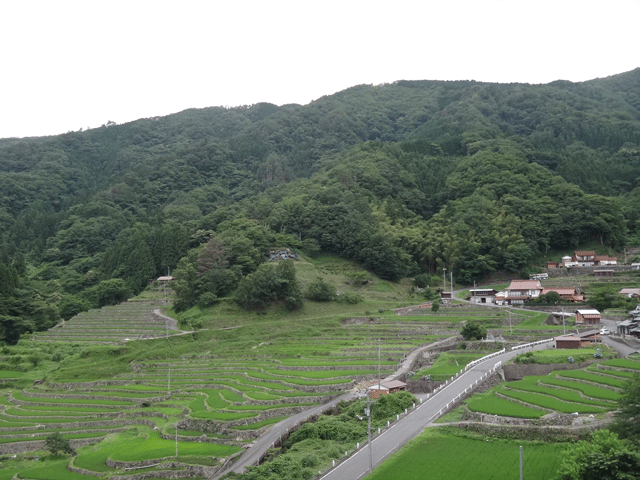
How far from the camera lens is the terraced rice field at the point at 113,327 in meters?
63.2

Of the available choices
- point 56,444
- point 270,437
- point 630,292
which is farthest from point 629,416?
point 630,292

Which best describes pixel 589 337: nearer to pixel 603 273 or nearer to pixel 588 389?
pixel 588 389

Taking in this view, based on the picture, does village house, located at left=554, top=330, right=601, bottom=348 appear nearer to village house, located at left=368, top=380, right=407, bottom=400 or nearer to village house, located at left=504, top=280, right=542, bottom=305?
village house, located at left=368, top=380, right=407, bottom=400

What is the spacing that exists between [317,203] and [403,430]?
2650 inches

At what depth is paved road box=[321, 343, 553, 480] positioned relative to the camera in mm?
25312

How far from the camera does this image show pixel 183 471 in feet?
99.0

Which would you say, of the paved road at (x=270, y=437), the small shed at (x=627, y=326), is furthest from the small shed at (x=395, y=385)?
the small shed at (x=627, y=326)

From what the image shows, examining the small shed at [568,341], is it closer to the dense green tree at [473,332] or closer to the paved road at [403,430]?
the dense green tree at [473,332]

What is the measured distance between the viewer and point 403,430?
29.7 m

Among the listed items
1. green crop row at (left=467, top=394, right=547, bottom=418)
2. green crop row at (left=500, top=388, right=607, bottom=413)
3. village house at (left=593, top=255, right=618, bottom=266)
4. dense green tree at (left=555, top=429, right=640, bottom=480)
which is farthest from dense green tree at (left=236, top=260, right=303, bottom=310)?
dense green tree at (left=555, top=429, right=640, bottom=480)

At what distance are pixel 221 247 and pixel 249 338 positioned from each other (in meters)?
17.3

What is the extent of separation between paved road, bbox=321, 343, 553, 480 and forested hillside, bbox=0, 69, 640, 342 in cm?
3451

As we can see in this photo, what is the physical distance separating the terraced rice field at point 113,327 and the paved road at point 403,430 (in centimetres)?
3333

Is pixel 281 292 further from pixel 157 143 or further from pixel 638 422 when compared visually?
pixel 157 143
